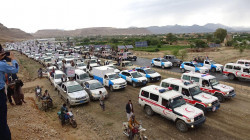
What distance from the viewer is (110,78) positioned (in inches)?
679

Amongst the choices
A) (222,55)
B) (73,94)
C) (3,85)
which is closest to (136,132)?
(3,85)

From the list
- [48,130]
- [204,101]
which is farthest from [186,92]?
[48,130]

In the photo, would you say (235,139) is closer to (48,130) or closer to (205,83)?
(205,83)

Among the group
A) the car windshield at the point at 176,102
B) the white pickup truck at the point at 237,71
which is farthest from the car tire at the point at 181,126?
the white pickup truck at the point at 237,71

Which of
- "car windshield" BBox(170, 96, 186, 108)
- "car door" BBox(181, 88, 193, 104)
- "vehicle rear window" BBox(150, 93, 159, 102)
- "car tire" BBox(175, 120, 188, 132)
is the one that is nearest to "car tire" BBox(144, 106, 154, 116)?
"vehicle rear window" BBox(150, 93, 159, 102)

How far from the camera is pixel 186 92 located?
11.7m

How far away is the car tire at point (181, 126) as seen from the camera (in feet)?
29.9

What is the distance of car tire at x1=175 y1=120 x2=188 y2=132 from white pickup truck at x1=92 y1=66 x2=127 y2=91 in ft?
26.3

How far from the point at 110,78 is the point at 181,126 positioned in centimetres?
954

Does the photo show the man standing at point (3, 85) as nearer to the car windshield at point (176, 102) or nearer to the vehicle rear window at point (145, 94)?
the car windshield at point (176, 102)

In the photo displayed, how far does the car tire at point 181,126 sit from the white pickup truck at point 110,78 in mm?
8014

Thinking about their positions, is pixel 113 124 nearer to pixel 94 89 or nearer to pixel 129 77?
pixel 94 89

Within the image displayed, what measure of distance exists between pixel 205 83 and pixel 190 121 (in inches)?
232

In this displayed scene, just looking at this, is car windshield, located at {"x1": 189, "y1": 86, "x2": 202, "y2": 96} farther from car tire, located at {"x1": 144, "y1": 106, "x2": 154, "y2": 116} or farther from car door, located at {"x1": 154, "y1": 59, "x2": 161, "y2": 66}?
car door, located at {"x1": 154, "y1": 59, "x2": 161, "y2": 66}
